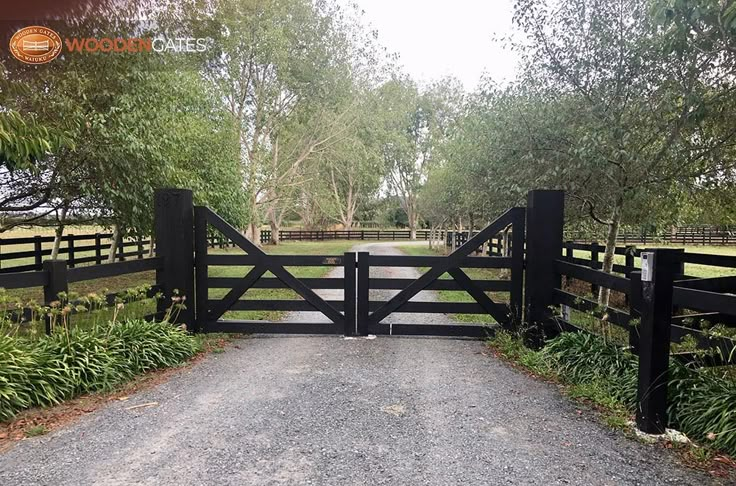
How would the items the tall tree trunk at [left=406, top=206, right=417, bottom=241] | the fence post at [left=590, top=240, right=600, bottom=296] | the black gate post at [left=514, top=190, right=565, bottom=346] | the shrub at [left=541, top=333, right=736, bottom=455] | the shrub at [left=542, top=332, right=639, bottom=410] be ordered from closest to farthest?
the shrub at [left=541, top=333, right=736, bottom=455], the shrub at [left=542, top=332, right=639, bottom=410], the black gate post at [left=514, top=190, right=565, bottom=346], the fence post at [left=590, top=240, right=600, bottom=296], the tall tree trunk at [left=406, top=206, right=417, bottom=241]

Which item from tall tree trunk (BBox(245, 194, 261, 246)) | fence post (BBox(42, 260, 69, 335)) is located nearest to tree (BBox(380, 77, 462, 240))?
tall tree trunk (BBox(245, 194, 261, 246))

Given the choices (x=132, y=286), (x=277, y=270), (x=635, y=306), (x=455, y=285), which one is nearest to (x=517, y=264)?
(x=455, y=285)

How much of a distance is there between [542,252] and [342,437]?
3430mm

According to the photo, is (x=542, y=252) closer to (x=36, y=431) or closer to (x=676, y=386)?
(x=676, y=386)

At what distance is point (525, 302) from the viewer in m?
5.41

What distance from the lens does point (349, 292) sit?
18.8 feet

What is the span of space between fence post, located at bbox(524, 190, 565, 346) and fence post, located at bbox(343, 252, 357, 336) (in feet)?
7.32

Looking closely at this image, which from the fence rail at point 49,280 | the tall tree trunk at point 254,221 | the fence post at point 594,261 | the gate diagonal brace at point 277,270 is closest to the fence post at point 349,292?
the gate diagonal brace at point 277,270

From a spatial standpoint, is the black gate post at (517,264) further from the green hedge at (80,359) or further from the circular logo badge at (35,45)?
the circular logo badge at (35,45)

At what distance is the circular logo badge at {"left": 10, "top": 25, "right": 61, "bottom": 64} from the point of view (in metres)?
6.90

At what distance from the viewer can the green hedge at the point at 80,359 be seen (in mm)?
3506

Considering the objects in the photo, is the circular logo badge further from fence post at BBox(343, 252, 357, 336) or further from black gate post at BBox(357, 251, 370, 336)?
black gate post at BBox(357, 251, 370, 336)

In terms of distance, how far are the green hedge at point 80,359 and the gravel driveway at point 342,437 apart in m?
0.42

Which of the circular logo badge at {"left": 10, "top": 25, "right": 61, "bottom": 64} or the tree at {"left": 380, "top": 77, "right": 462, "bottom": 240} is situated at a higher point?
the tree at {"left": 380, "top": 77, "right": 462, "bottom": 240}
